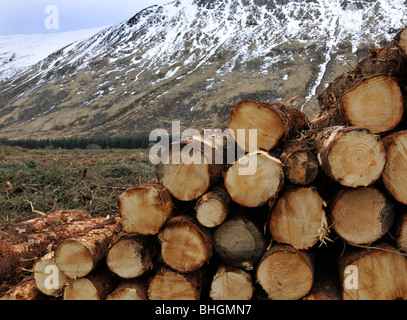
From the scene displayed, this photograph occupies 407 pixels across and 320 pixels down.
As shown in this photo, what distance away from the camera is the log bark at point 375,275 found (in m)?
2.86

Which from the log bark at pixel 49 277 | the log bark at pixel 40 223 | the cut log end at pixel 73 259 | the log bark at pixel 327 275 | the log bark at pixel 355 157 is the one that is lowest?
the log bark at pixel 40 223

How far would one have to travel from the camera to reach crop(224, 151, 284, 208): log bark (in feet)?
9.42

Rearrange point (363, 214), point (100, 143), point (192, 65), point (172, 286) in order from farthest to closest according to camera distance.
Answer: point (192, 65) < point (100, 143) < point (172, 286) < point (363, 214)

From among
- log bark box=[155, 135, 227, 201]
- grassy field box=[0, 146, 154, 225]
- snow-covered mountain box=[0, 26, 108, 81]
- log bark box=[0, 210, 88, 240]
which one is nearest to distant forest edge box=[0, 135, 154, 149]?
grassy field box=[0, 146, 154, 225]

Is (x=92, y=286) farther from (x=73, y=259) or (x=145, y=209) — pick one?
(x=145, y=209)

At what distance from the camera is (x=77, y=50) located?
13650 centimetres

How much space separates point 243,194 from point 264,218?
540 millimetres

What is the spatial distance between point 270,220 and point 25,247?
329 cm

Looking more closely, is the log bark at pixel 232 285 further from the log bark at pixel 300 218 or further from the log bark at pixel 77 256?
the log bark at pixel 77 256

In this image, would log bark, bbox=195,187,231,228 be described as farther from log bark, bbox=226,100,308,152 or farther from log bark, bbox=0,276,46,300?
log bark, bbox=0,276,46,300

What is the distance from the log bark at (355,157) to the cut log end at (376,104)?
39 cm

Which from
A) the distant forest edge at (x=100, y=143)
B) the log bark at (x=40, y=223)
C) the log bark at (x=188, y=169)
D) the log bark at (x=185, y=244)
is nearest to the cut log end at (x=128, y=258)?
the log bark at (x=185, y=244)

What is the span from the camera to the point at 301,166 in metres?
2.93

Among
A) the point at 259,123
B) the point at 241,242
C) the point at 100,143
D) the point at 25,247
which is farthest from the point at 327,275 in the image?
the point at 100,143
